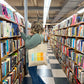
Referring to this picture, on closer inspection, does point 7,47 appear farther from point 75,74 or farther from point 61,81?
point 61,81

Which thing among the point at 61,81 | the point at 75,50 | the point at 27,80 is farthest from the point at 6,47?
the point at 61,81

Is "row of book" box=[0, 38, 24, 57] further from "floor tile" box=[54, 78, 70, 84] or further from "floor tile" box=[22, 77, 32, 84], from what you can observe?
"floor tile" box=[54, 78, 70, 84]

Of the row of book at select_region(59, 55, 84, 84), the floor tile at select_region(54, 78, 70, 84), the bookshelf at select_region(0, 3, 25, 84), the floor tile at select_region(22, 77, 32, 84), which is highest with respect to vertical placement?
the bookshelf at select_region(0, 3, 25, 84)

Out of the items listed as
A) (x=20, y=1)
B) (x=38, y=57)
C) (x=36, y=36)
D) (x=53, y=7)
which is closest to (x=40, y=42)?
(x=36, y=36)

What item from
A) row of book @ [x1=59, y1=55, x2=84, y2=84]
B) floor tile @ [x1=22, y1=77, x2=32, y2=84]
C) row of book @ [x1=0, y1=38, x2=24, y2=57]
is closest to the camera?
row of book @ [x1=0, y1=38, x2=24, y2=57]

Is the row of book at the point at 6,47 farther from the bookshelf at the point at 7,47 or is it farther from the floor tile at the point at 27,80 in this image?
the floor tile at the point at 27,80

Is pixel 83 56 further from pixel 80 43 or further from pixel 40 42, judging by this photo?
pixel 40 42

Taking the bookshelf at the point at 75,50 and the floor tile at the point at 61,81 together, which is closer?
the bookshelf at the point at 75,50

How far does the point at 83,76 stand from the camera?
2.03 meters

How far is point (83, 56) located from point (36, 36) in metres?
1.10

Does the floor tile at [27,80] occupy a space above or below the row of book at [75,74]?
below

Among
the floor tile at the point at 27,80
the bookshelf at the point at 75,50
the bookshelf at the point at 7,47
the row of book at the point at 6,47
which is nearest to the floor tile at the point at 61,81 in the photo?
the bookshelf at the point at 75,50

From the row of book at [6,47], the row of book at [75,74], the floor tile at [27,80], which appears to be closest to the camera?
the row of book at [6,47]

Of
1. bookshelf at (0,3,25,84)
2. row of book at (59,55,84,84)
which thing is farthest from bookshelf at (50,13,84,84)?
bookshelf at (0,3,25,84)
